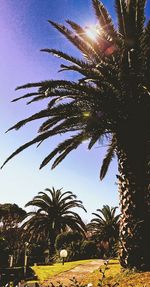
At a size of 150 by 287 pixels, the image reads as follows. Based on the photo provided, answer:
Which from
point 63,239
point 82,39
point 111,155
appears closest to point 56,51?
point 82,39

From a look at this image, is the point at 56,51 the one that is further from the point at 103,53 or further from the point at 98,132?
the point at 98,132

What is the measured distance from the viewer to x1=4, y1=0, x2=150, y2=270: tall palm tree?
9.65 metres

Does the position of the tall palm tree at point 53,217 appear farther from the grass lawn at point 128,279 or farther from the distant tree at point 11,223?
the grass lawn at point 128,279

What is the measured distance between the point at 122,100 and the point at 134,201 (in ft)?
10.6

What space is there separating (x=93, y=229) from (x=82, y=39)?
99.6ft

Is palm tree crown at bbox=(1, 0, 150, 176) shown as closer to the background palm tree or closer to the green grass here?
the green grass

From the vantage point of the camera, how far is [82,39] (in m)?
11.2

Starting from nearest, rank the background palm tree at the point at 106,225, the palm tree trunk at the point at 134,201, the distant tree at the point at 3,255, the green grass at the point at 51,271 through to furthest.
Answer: the palm tree trunk at the point at 134,201 → the green grass at the point at 51,271 → the distant tree at the point at 3,255 → the background palm tree at the point at 106,225

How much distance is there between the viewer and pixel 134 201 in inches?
422

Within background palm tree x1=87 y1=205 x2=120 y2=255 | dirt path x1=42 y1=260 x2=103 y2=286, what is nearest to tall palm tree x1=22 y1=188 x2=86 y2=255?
background palm tree x1=87 y1=205 x2=120 y2=255

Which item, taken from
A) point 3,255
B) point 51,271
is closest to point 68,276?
point 51,271

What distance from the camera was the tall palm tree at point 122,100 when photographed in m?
9.65

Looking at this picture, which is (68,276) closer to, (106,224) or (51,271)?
(51,271)

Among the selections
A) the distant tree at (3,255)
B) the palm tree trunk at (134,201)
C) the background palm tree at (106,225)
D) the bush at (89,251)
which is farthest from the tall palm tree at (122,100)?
the background palm tree at (106,225)
